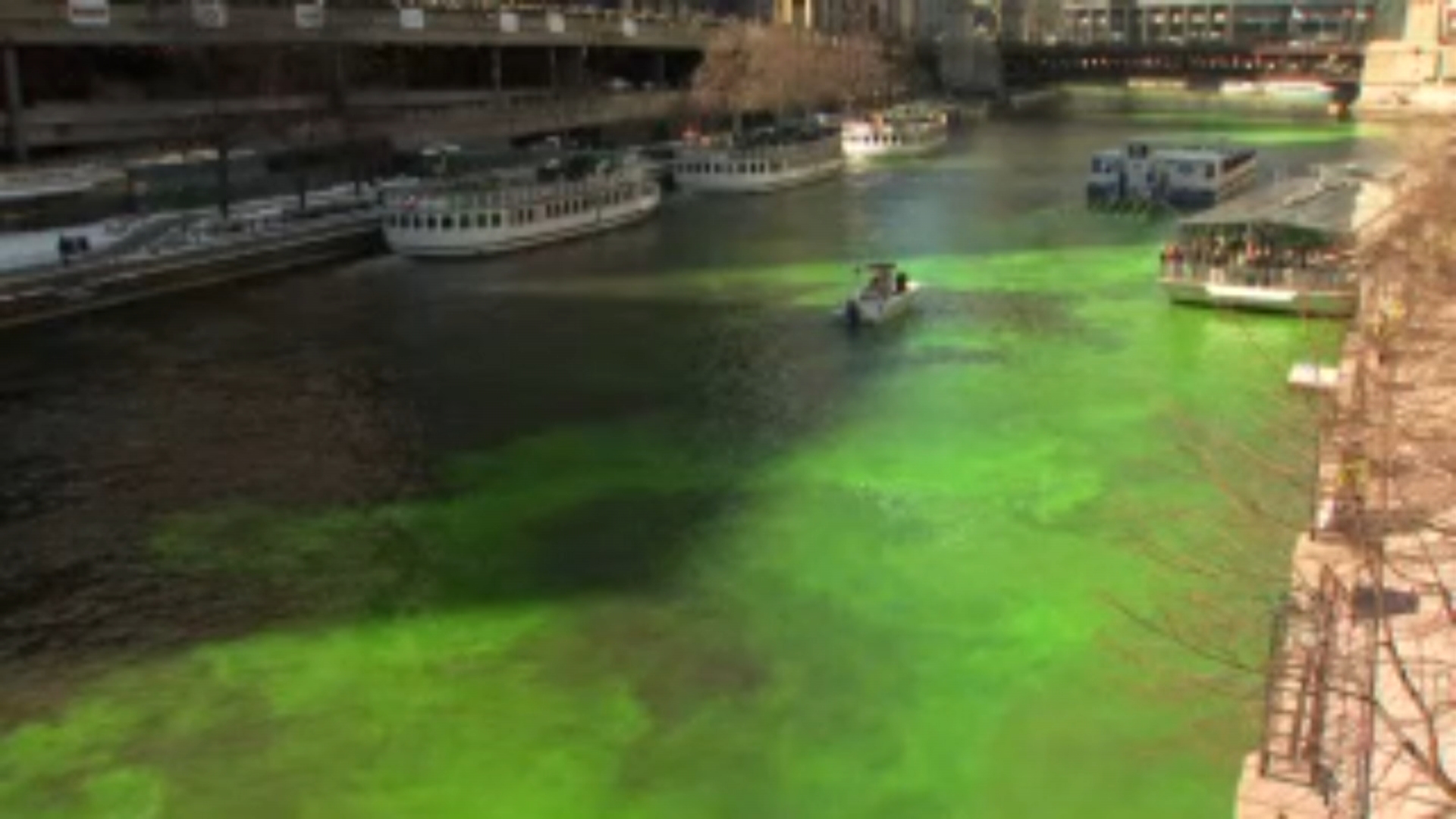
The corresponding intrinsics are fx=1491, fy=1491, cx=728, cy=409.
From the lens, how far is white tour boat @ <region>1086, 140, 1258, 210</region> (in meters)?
74.7

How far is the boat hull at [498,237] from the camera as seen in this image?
198 feet

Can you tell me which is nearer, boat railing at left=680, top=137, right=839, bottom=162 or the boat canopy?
the boat canopy

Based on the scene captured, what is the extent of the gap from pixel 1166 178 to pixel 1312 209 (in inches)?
916

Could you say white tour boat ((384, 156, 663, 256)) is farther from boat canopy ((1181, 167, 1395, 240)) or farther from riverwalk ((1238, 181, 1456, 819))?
riverwalk ((1238, 181, 1456, 819))

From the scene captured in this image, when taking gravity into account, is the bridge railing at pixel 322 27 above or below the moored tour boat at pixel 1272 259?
above

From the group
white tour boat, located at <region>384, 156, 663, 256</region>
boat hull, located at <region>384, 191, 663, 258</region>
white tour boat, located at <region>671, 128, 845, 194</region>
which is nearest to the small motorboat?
boat hull, located at <region>384, 191, 663, 258</region>

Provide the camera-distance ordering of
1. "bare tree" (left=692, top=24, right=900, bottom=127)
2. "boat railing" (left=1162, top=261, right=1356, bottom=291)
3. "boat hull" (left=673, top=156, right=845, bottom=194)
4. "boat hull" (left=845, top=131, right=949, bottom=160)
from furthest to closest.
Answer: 1. "bare tree" (left=692, top=24, right=900, bottom=127)
2. "boat hull" (left=845, top=131, right=949, bottom=160)
3. "boat hull" (left=673, top=156, right=845, bottom=194)
4. "boat railing" (left=1162, top=261, right=1356, bottom=291)

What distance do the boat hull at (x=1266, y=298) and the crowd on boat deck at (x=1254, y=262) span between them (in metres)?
0.32

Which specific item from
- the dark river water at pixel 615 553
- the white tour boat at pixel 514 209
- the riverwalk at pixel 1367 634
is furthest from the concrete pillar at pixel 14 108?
the riverwalk at pixel 1367 634

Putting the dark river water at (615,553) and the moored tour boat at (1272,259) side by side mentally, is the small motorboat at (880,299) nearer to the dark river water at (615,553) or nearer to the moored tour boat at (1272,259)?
the dark river water at (615,553)

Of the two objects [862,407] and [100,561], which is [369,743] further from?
[862,407]

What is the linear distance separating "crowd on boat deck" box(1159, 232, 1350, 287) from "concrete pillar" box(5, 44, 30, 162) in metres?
47.3

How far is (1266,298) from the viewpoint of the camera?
4588 cm

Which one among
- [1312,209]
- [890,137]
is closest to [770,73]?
[890,137]
